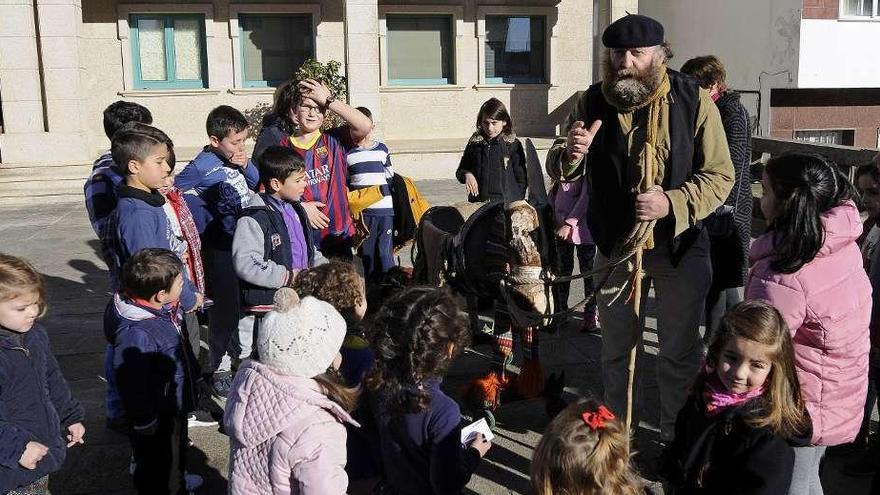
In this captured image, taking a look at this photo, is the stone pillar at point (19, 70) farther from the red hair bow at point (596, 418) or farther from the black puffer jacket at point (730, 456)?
the red hair bow at point (596, 418)

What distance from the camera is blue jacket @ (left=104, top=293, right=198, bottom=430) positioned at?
325 cm

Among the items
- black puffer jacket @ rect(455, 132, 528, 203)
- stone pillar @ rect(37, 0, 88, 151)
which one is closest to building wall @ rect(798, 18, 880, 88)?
black puffer jacket @ rect(455, 132, 528, 203)

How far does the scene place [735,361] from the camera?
100 inches

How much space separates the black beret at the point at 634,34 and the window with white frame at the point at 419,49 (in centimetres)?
1340

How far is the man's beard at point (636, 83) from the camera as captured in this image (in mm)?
3438

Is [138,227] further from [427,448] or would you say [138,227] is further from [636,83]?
[636,83]

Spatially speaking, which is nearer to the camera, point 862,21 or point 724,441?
point 724,441

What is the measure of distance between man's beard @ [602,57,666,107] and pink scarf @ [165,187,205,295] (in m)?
2.30

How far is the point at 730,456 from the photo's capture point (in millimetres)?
2463

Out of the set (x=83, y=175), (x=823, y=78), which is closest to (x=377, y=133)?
(x=83, y=175)

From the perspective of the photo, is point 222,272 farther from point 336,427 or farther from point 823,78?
point 823,78

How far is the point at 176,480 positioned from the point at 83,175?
1113 cm

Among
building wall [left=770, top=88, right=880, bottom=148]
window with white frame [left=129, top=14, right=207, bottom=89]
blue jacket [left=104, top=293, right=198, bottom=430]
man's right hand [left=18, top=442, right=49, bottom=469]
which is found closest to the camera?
man's right hand [left=18, top=442, right=49, bottom=469]

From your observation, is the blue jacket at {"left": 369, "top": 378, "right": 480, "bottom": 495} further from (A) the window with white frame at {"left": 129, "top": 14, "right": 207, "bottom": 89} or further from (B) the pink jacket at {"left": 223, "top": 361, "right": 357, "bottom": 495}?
(A) the window with white frame at {"left": 129, "top": 14, "right": 207, "bottom": 89}
